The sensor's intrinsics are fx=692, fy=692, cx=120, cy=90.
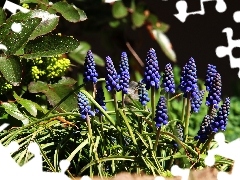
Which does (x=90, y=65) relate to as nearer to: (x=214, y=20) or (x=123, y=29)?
(x=123, y=29)

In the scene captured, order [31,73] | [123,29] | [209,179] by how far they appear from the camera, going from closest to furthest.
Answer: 1. [209,179]
2. [31,73]
3. [123,29]

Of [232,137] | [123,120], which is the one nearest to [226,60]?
[232,137]

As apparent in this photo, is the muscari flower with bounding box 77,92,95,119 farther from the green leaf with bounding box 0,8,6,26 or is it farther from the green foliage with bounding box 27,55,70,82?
the green foliage with bounding box 27,55,70,82

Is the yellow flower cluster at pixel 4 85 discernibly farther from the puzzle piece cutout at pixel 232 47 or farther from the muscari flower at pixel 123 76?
the puzzle piece cutout at pixel 232 47

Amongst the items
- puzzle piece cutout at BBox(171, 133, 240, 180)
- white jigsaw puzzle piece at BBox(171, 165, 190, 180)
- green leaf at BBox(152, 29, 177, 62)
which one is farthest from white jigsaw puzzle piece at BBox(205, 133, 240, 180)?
green leaf at BBox(152, 29, 177, 62)

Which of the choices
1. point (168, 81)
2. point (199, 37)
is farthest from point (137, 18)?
point (168, 81)

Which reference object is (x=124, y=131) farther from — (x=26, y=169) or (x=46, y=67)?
(x=46, y=67)
